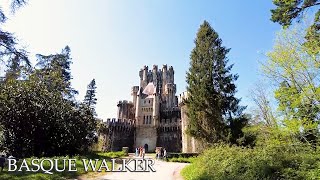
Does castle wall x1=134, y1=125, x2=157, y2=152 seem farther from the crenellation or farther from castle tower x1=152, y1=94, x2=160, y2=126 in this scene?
castle tower x1=152, y1=94, x2=160, y2=126

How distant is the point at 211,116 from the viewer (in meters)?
24.1

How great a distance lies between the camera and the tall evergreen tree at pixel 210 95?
2367 cm

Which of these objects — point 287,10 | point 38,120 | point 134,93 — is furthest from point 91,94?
point 287,10

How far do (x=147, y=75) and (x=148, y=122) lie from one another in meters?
21.1

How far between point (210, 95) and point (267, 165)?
1452 cm

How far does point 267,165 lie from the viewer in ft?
32.7

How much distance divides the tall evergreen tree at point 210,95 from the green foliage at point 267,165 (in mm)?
9881

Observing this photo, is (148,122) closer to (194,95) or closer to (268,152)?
(194,95)

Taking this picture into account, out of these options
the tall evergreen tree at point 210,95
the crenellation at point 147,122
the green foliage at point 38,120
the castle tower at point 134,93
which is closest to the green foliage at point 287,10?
the tall evergreen tree at point 210,95

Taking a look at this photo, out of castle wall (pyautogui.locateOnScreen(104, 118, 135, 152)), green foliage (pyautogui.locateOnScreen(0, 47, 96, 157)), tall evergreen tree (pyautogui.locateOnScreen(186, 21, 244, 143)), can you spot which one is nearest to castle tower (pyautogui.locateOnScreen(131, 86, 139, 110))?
castle wall (pyautogui.locateOnScreen(104, 118, 135, 152))

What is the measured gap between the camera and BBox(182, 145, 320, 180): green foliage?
9305 mm

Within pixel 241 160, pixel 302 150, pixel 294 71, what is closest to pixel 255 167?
pixel 241 160

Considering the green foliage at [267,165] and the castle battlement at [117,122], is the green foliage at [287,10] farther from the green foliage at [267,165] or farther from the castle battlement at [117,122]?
the castle battlement at [117,122]

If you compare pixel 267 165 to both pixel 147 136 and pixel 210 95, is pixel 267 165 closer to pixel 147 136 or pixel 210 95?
pixel 210 95
